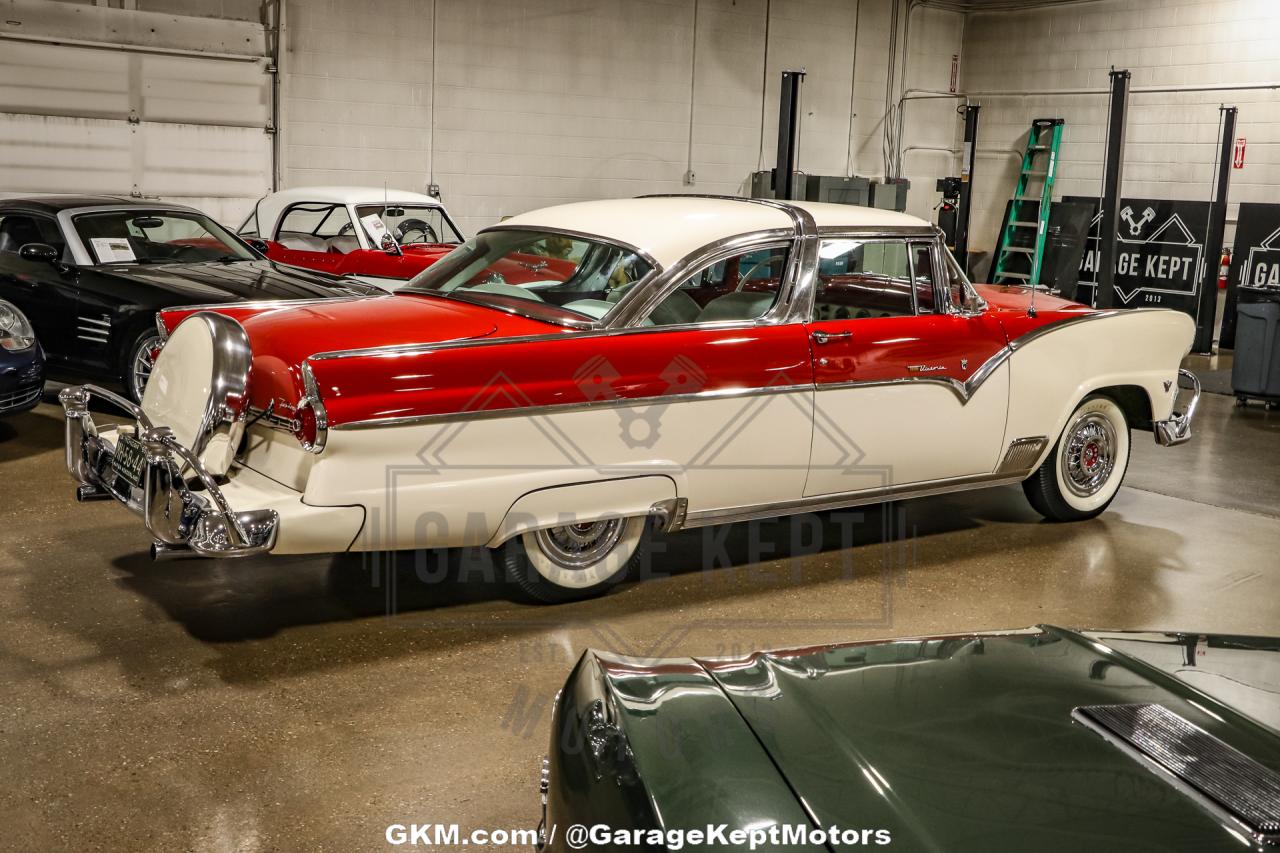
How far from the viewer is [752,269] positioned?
A: 543 centimetres

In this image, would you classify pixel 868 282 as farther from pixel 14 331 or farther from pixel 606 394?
pixel 14 331

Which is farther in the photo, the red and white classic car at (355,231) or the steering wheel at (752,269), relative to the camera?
the red and white classic car at (355,231)

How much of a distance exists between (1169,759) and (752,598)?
3271 mm

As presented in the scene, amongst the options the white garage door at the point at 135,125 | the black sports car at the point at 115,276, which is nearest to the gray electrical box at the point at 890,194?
the white garage door at the point at 135,125

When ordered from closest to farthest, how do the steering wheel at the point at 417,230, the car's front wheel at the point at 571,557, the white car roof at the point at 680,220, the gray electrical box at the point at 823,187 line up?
1. the car's front wheel at the point at 571,557
2. the white car roof at the point at 680,220
3. the steering wheel at the point at 417,230
4. the gray electrical box at the point at 823,187

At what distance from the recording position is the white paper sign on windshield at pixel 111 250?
814 cm

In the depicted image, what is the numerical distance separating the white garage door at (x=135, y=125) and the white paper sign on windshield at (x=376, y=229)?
8.73 ft

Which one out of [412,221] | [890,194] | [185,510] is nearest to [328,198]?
[412,221]

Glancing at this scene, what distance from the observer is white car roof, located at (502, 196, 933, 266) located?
5056mm

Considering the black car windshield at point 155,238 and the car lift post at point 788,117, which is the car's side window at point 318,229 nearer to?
the black car windshield at point 155,238

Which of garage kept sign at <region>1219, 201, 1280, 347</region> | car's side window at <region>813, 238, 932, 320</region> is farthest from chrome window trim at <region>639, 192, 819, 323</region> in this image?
garage kept sign at <region>1219, 201, 1280, 347</region>

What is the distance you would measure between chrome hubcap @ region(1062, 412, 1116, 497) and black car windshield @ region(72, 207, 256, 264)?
5.63 m

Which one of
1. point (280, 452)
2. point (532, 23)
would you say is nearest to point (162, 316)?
point (280, 452)

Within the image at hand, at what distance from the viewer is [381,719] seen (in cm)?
388
